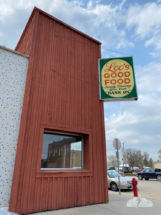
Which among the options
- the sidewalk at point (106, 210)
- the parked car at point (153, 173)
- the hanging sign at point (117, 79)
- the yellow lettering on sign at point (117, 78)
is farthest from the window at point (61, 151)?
the parked car at point (153, 173)

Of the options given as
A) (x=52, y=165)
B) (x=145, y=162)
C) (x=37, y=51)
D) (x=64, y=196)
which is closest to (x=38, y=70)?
(x=37, y=51)

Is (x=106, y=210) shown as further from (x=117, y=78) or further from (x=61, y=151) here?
(x=117, y=78)

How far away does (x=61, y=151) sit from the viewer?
637cm

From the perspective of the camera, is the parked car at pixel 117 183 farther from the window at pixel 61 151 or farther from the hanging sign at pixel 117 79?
the hanging sign at pixel 117 79

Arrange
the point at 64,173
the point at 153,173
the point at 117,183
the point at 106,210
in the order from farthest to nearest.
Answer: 1. the point at 153,173
2. the point at 117,183
3. the point at 64,173
4. the point at 106,210

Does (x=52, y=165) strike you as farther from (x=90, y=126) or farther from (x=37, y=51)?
(x=37, y=51)

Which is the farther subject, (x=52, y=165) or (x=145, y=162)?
(x=145, y=162)

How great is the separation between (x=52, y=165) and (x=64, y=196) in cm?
113

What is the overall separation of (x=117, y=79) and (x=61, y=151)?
14.0 ft

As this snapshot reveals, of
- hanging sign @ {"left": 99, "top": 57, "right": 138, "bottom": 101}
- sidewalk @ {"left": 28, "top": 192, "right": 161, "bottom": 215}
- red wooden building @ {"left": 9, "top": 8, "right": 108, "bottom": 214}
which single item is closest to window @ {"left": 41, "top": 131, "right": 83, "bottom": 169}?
red wooden building @ {"left": 9, "top": 8, "right": 108, "bottom": 214}

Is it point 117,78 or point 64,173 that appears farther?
point 117,78

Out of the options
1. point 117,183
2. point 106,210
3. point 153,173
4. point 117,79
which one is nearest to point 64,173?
point 106,210

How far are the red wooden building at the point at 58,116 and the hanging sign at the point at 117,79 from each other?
0.40 metres

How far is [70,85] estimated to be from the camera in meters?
7.17
